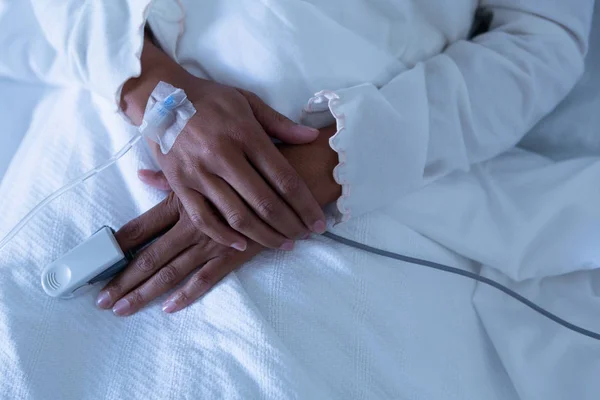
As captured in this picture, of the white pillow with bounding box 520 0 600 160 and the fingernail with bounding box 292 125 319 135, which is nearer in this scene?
the fingernail with bounding box 292 125 319 135

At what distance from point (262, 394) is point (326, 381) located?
8 centimetres

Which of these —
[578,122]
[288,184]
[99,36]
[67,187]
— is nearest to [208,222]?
[288,184]

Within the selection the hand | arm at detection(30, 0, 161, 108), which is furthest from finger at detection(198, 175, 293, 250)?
arm at detection(30, 0, 161, 108)

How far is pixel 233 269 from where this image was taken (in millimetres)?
741

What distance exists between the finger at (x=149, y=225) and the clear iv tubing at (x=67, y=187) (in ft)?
0.32

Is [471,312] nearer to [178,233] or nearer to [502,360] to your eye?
[502,360]

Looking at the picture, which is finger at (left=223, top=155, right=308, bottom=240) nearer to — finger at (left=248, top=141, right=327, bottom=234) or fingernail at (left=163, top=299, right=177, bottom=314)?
finger at (left=248, top=141, right=327, bottom=234)

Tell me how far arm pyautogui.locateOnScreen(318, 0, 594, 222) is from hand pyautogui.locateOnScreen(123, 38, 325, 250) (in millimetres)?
69

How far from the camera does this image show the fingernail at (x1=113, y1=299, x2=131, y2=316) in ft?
2.36

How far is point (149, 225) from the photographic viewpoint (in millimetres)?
767

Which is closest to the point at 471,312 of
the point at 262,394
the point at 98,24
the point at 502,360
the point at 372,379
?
the point at 502,360

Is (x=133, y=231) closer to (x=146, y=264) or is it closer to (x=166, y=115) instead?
(x=146, y=264)

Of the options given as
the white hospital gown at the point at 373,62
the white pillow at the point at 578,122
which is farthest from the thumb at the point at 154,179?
the white pillow at the point at 578,122

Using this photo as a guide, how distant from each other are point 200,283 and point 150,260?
0.27 feet
